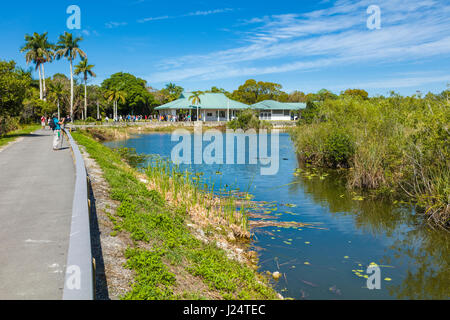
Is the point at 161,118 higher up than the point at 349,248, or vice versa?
the point at 161,118

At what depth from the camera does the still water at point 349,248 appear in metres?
7.89

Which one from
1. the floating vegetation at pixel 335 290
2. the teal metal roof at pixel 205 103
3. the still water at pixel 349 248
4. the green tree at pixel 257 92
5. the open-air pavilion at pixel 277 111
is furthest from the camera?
the green tree at pixel 257 92

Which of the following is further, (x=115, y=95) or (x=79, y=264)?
(x=115, y=95)

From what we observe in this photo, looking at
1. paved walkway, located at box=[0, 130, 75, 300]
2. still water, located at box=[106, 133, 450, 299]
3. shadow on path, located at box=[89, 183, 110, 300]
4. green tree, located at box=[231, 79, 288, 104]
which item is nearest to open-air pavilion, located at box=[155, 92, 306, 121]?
green tree, located at box=[231, 79, 288, 104]

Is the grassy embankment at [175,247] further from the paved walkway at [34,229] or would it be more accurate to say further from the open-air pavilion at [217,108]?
the open-air pavilion at [217,108]

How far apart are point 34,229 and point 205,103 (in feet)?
238

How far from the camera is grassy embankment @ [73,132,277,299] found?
232 inches

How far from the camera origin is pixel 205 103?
254ft

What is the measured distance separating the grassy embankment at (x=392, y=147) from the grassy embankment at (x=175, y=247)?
Answer: 22.2 ft

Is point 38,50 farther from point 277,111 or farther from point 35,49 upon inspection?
point 277,111

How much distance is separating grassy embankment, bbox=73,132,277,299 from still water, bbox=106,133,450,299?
1.13 meters

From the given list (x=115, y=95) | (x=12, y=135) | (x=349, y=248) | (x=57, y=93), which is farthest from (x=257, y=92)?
(x=349, y=248)

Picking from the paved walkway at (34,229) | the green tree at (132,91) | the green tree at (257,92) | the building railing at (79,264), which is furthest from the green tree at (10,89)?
the green tree at (257,92)

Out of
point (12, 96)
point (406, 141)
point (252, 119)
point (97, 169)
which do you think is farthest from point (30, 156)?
point (252, 119)
